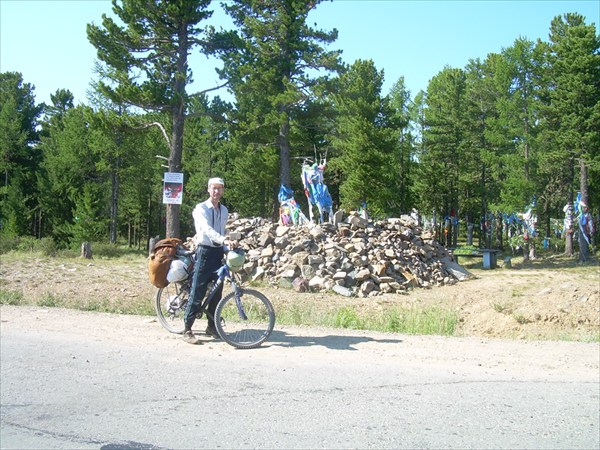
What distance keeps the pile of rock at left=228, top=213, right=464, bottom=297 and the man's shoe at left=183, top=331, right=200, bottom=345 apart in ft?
40.1

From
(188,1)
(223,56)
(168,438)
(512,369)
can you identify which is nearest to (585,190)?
(223,56)

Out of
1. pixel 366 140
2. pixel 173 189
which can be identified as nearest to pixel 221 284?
pixel 173 189

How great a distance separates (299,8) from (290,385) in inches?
1084

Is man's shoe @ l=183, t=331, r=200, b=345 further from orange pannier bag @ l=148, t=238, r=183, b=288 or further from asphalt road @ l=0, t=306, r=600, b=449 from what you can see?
orange pannier bag @ l=148, t=238, r=183, b=288

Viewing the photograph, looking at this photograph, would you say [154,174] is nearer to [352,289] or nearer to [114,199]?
[114,199]

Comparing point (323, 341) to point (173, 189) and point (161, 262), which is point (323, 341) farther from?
point (173, 189)

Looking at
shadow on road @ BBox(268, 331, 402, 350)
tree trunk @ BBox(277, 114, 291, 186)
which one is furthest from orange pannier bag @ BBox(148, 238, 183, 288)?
tree trunk @ BBox(277, 114, 291, 186)

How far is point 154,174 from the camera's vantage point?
155ft

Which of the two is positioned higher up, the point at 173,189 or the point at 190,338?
the point at 173,189

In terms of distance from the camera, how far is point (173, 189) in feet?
67.0

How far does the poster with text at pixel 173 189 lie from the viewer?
19734mm

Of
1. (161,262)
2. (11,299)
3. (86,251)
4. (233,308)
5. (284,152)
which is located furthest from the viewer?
(284,152)

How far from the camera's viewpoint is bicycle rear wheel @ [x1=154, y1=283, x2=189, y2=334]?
719 cm

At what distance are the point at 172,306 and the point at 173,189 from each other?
13.8 m
